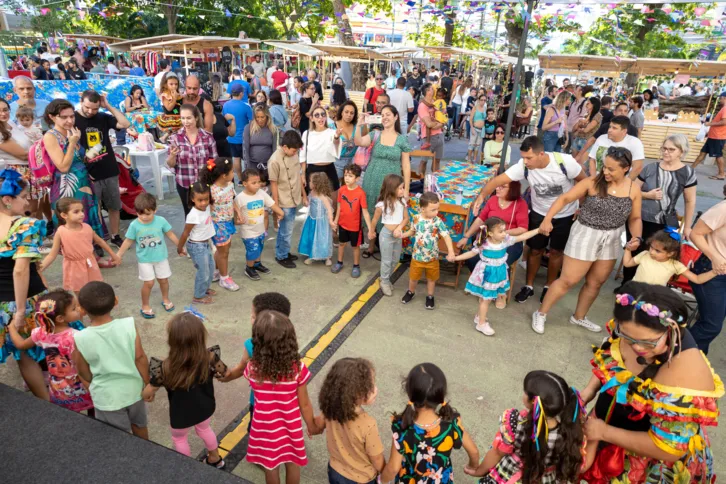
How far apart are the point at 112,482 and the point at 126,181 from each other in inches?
214

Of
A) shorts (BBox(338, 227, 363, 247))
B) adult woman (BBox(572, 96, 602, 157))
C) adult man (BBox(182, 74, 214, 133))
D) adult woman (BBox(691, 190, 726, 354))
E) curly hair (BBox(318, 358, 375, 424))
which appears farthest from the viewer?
adult woman (BBox(572, 96, 602, 157))

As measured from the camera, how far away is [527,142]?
14.8ft

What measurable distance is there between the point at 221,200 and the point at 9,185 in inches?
72.0

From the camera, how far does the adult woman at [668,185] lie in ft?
14.9

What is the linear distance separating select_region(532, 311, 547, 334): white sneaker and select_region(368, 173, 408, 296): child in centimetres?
154

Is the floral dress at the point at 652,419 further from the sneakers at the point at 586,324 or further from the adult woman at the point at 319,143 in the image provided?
the adult woman at the point at 319,143

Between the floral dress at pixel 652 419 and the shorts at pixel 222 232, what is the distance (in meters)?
3.67

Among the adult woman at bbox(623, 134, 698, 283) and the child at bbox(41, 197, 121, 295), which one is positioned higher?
the adult woman at bbox(623, 134, 698, 283)

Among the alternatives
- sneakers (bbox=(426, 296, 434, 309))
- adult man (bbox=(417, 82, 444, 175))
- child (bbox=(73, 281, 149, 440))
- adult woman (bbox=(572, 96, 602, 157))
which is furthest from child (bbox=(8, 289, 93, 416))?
adult woman (bbox=(572, 96, 602, 157))

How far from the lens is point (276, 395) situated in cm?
251

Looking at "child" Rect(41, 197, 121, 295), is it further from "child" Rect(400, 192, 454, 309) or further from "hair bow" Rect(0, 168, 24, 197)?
"child" Rect(400, 192, 454, 309)

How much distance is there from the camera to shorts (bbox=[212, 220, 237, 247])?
4852mm

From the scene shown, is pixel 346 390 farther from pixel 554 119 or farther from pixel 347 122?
pixel 554 119

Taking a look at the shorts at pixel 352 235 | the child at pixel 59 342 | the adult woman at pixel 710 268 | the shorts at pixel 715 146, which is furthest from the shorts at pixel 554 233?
the shorts at pixel 715 146
